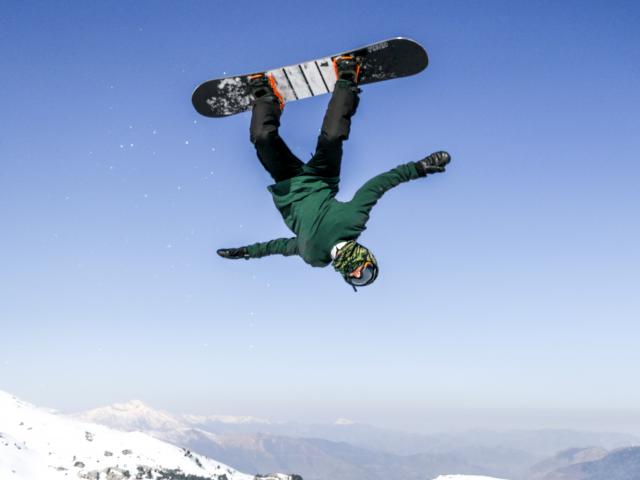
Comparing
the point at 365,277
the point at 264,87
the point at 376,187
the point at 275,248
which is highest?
the point at 264,87

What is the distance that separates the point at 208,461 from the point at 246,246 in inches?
1403

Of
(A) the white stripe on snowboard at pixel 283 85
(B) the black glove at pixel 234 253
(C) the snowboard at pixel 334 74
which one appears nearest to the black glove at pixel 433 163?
(C) the snowboard at pixel 334 74

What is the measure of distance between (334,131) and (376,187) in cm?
71

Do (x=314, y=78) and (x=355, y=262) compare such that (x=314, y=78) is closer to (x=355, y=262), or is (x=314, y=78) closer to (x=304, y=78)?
(x=304, y=78)

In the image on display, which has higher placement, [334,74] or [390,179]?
[334,74]

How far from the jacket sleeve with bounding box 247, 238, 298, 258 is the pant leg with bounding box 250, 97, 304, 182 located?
36.1 inches

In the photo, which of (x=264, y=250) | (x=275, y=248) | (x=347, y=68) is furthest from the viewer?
(x=264, y=250)

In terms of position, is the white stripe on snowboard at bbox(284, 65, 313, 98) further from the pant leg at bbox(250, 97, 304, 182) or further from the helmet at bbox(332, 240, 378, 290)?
the helmet at bbox(332, 240, 378, 290)

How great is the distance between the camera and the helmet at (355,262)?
16.2 feet

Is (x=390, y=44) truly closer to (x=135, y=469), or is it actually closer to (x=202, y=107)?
(x=202, y=107)

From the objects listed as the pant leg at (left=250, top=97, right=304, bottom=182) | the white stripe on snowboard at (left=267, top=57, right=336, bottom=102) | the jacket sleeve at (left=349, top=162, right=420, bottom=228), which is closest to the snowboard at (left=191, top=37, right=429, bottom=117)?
the white stripe on snowboard at (left=267, top=57, right=336, bottom=102)

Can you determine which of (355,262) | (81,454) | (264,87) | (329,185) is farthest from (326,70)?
(81,454)

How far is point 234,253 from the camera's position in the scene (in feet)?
22.1

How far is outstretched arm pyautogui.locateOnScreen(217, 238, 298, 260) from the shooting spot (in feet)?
19.9
